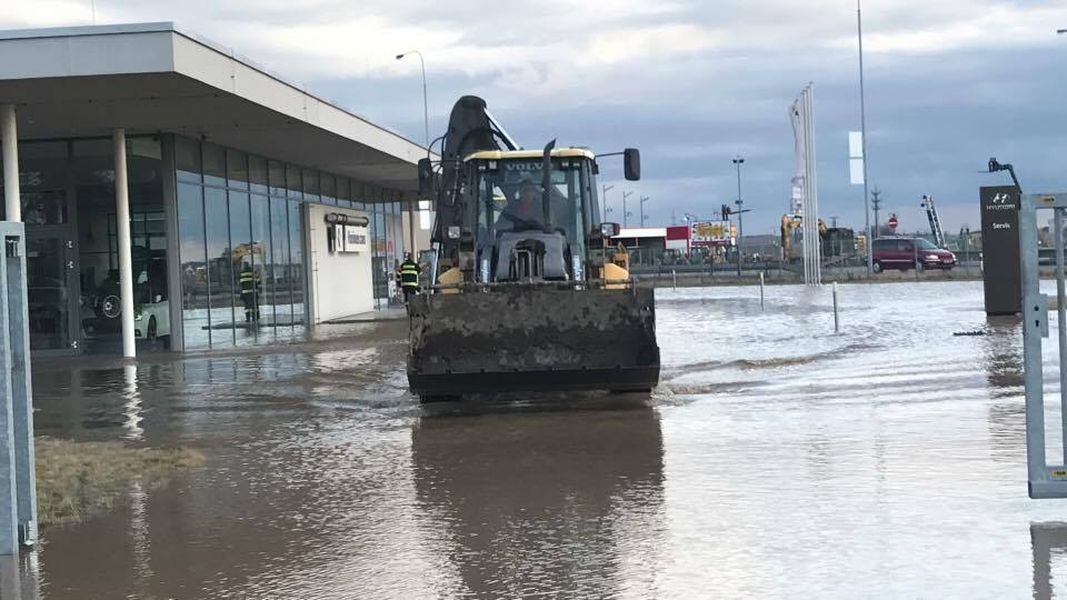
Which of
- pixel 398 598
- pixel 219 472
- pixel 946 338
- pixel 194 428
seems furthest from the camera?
pixel 946 338

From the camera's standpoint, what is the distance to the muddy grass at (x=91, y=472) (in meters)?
8.88

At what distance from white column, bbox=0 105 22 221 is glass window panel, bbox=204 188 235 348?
5.07 metres

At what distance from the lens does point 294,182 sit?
109 feet

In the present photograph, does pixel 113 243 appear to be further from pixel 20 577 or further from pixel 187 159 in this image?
pixel 20 577

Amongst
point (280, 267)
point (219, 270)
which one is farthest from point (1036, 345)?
point (280, 267)

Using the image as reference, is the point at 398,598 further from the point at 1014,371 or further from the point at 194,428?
the point at 1014,371

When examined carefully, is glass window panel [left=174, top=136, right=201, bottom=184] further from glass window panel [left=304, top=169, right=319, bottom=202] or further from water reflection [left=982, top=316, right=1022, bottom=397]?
water reflection [left=982, top=316, right=1022, bottom=397]

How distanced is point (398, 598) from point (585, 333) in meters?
7.47

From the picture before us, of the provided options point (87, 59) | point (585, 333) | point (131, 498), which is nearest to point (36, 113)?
point (87, 59)

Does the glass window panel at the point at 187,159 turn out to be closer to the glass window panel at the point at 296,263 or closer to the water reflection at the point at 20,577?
the glass window panel at the point at 296,263

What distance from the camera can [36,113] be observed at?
866 inches

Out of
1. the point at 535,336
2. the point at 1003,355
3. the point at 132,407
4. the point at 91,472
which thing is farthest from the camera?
the point at 1003,355

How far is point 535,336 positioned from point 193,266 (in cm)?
1414

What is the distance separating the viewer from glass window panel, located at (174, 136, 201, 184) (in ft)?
83.2
